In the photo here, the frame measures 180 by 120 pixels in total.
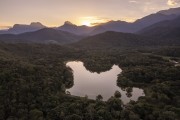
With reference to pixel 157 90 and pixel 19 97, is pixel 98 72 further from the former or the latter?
pixel 19 97

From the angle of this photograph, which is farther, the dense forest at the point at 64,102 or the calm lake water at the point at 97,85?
the calm lake water at the point at 97,85

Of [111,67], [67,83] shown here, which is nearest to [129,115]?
[67,83]

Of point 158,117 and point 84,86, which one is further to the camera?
point 84,86

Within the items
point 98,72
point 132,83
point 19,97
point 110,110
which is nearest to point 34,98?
point 19,97

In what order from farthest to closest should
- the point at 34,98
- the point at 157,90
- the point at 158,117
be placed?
the point at 157,90 < the point at 34,98 < the point at 158,117

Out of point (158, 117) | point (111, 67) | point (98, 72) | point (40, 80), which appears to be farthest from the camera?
point (111, 67)

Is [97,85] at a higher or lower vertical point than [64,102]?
lower

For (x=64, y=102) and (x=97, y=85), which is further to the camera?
(x=97, y=85)

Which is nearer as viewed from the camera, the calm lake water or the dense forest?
the dense forest
